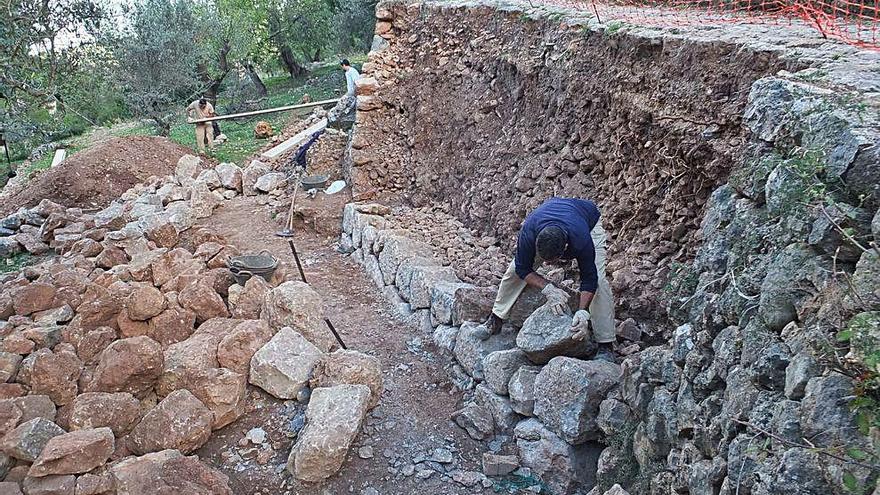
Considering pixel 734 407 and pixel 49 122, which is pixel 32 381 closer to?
pixel 49 122

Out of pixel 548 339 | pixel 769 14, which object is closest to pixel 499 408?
pixel 548 339

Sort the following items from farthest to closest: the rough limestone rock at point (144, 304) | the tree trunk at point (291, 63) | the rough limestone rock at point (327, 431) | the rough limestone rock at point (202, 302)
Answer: the tree trunk at point (291, 63)
the rough limestone rock at point (202, 302)
the rough limestone rock at point (144, 304)
the rough limestone rock at point (327, 431)

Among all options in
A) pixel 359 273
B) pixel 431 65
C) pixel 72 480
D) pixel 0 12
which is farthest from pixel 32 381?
pixel 431 65

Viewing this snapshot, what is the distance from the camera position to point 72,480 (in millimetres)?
3504

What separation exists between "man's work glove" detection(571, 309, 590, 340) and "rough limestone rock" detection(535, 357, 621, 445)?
182 millimetres

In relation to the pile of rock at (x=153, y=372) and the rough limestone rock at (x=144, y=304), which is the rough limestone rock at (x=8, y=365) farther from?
the rough limestone rock at (x=144, y=304)

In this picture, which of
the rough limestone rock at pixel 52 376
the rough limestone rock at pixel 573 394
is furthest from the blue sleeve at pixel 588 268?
the rough limestone rock at pixel 52 376

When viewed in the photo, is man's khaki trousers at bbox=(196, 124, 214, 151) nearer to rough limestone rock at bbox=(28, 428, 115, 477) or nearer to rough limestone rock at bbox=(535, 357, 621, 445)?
rough limestone rock at bbox=(28, 428, 115, 477)

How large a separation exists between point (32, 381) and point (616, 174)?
185 inches

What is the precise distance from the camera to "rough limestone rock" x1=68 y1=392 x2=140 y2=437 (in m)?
3.99

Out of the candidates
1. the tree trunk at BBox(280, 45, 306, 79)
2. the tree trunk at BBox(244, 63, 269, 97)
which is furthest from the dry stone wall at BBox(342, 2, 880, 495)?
the tree trunk at BBox(280, 45, 306, 79)

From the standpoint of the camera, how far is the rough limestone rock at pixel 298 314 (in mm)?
5090

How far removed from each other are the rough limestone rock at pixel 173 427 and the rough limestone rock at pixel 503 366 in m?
2.03

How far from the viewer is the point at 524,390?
412 cm
